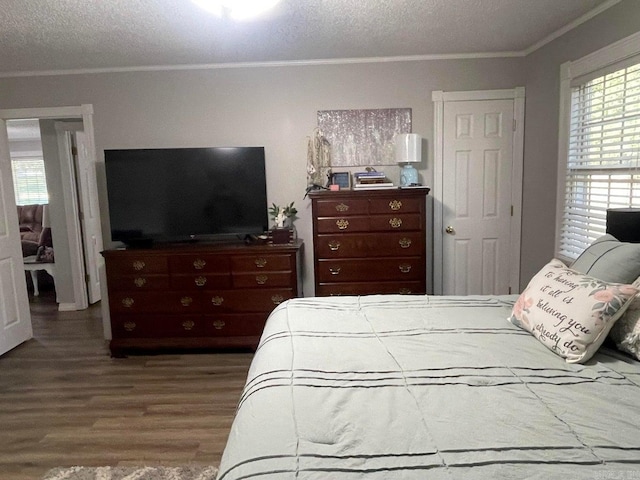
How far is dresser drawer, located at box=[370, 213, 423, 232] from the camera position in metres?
3.43

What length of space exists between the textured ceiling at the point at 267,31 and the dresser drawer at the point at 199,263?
1.58 metres

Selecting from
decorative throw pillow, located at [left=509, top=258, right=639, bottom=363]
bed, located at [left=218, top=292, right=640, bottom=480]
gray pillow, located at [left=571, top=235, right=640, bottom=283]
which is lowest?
bed, located at [left=218, top=292, right=640, bottom=480]

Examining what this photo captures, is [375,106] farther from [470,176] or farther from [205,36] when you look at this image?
[205,36]

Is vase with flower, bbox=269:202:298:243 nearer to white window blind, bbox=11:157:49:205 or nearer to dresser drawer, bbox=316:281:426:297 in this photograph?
dresser drawer, bbox=316:281:426:297

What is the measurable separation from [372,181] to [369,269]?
713mm

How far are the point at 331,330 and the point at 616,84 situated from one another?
2321mm

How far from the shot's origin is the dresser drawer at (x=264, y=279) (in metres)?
3.54

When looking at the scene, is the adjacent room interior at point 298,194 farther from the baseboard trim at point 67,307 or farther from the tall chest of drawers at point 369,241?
the baseboard trim at point 67,307

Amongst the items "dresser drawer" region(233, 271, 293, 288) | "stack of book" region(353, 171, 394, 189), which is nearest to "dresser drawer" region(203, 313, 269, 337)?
"dresser drawer" region(233, 271, 293, 288)

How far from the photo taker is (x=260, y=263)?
11.6 feet

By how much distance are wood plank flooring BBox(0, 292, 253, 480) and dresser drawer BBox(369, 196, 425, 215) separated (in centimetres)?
159

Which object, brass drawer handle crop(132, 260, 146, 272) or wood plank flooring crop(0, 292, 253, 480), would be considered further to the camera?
brass drawer handle crop(132, 260, 146, 272)

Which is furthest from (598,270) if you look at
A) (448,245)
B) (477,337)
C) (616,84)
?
(448,245)

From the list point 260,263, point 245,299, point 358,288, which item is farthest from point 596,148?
point 245,299
